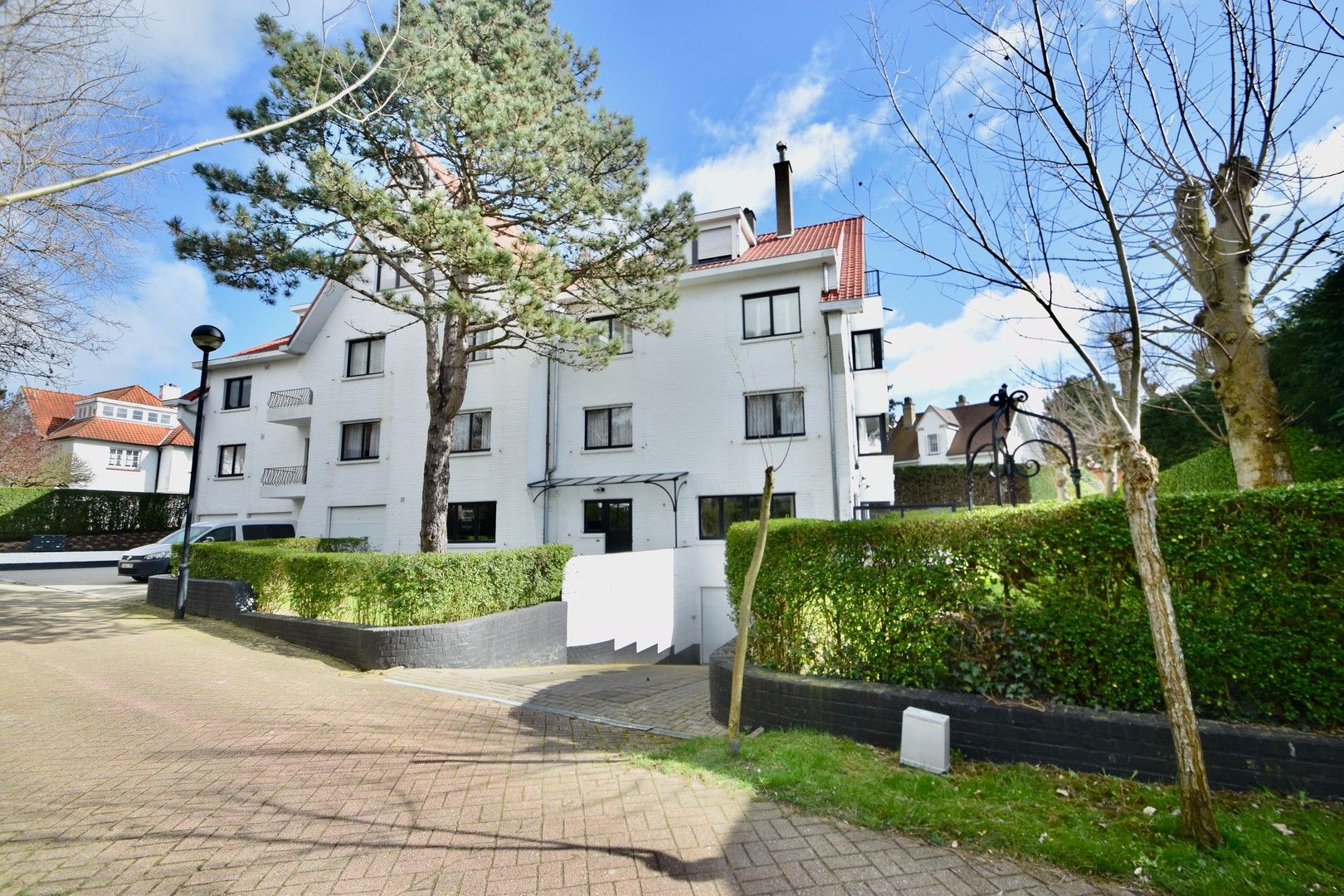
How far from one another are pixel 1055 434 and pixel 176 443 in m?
51.9

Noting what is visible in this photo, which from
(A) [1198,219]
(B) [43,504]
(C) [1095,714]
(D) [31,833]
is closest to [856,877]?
(C) [1095,714]

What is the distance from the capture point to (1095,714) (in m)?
4.40

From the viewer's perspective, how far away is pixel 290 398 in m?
22.2

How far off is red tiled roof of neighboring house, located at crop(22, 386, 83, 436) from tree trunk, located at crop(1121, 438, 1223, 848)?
180 feet

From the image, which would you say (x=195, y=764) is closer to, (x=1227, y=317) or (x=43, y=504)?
(x=1227, y=317)

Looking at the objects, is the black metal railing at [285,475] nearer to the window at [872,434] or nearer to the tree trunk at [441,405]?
the tree trunk at [441,405]

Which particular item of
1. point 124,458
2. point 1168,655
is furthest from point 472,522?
point 124,458

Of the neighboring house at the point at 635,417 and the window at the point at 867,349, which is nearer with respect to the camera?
the neighboring house at the point at 635,417

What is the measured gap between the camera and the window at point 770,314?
54.6ft

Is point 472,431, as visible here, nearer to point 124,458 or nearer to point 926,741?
point 926,741

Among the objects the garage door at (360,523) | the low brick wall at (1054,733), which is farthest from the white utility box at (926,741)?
the garage door at (360,523)

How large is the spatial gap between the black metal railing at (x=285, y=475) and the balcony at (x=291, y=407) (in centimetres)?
169

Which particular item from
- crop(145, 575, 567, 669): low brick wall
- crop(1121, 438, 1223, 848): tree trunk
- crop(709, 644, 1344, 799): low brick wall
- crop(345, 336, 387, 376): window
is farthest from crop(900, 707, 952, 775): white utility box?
crop(345, 336, 387, 376): window

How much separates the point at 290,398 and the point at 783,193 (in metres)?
18.2
